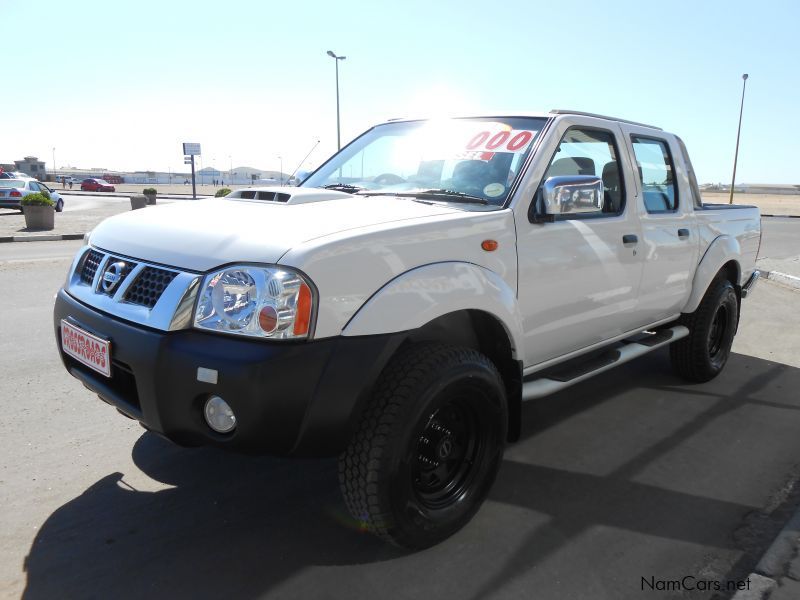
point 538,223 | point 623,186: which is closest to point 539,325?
point 538,223

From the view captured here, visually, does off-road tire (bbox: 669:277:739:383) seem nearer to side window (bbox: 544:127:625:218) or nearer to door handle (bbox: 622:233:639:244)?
door handle (bbox: 622:233:639:244)

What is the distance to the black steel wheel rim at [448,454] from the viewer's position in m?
2.66

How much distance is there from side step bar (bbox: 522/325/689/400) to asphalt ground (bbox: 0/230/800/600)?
0.48 meters

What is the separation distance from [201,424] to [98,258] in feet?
3.57

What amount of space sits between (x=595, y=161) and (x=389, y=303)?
6.87 feet

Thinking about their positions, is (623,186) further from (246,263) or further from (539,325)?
(246,263)

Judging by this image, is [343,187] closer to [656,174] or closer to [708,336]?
[656,174]

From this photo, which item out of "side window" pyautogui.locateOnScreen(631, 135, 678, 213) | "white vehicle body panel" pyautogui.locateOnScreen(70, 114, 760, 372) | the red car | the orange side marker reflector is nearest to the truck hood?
"white vehicle body panel" pyautogui.locateOnScreen(70, 114, 760, 372)

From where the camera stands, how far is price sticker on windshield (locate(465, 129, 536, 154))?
3268mm

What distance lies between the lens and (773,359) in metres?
5.77

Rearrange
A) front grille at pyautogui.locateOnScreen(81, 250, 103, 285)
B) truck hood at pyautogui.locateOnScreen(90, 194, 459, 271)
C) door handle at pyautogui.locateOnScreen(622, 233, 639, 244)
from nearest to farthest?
1. truck hood at pyautogui.locateOnScreen(90, 194, 459, 271)
2. front grille at pyautogui.locateOnScreen(81, 250, 103, 285)
3. door handle at pyautogui.locateOnScreen(622, 233, 639, 244)

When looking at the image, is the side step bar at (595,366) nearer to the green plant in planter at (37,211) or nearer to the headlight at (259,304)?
the headlight at (259,304)

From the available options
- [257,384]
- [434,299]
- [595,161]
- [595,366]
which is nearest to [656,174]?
[595,161]

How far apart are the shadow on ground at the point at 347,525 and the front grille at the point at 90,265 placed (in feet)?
3.40
